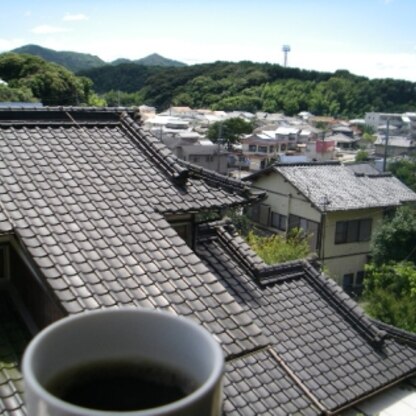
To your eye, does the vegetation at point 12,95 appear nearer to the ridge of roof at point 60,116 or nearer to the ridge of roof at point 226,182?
the ridge of roof at point 60,116

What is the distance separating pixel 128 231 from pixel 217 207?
1.75 metres

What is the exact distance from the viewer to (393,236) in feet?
80.6

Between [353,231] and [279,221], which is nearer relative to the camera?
[353,231]

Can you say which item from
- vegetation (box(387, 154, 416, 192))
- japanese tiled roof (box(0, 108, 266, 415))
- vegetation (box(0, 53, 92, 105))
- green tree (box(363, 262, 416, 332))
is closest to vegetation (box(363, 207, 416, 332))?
green tree (box(363, 262, 416, 332))

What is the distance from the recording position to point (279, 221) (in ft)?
96.0

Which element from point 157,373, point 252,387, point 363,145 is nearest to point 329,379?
point 252,387

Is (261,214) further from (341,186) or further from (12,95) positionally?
(12,95)

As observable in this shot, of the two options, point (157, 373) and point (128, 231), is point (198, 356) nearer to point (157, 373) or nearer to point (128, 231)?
point (157, 373)

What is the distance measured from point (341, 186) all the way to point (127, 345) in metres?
26.9

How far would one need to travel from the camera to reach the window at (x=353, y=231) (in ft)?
87.5

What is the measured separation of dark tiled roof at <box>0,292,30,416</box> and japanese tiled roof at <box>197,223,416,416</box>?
8.12 feet

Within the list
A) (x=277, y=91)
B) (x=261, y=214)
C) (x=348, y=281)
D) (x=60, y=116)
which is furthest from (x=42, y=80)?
(x=277, y=91)

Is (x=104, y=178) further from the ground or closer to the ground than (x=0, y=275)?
further from the ground

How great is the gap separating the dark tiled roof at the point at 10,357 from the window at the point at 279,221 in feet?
76.5
